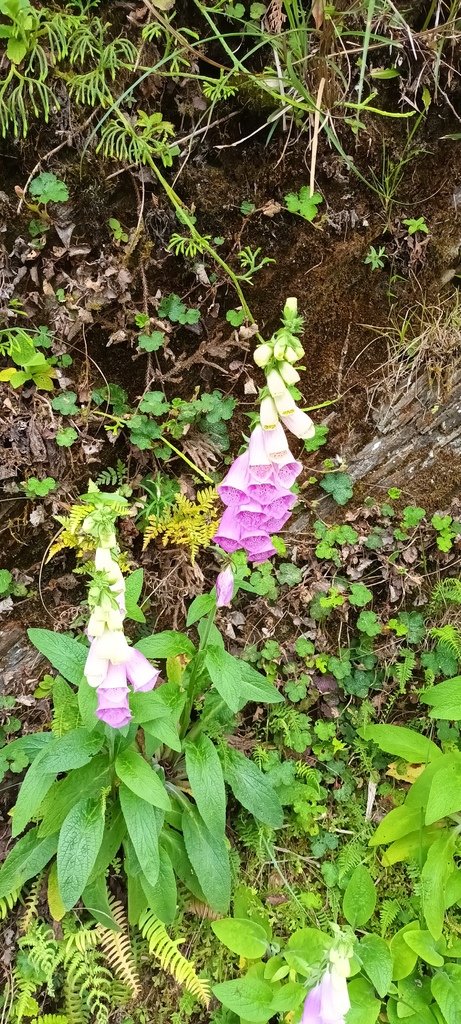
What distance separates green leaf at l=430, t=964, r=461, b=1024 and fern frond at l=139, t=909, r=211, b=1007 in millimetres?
970

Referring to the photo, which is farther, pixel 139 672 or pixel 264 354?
pixel 139 672

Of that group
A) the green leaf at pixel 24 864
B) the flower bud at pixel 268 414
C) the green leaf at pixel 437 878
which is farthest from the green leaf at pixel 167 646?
the green leaf at pixel 437 878

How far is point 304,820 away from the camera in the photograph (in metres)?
3.30

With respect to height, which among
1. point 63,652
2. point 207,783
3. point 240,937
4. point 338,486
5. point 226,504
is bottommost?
point 240,937

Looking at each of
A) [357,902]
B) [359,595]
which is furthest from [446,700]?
[357,902]

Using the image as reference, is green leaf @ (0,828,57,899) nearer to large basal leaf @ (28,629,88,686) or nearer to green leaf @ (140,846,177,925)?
green leaf @ (140,846,177,925)

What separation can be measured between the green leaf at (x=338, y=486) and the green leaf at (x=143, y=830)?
5.76 feet

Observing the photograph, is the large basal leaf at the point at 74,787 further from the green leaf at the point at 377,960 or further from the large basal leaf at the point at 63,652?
the green leaf at the point at 377,960

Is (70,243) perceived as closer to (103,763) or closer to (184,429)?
(184,429)

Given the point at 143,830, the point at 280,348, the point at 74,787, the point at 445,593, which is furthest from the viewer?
the point at 445,593

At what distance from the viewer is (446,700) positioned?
9.15 feet

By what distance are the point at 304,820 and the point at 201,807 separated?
1027 millimetres

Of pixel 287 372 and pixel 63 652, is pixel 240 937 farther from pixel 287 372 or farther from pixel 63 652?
pixel 287 372

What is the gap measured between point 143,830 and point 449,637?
1.87m
